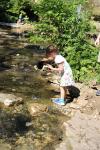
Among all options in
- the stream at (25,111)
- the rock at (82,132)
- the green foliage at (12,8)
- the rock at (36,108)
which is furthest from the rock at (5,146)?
the green foliage at (12,8)

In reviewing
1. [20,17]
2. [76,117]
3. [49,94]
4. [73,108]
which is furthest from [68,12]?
[20,17]

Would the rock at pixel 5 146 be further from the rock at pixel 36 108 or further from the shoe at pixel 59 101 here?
the shoe at pixel 59 101

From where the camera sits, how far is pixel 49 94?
10.9m

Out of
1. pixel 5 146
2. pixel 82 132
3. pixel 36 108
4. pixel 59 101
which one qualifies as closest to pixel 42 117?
pixel 36 108

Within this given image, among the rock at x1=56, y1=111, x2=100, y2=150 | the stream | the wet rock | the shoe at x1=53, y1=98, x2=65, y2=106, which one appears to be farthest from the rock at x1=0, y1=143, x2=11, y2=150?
the shoe at x1=53, y1=98, x2=65, y2=106

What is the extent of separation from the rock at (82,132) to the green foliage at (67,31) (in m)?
3.74

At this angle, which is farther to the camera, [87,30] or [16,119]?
[87,30]

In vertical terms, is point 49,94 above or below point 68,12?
below

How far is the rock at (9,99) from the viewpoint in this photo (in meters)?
9.55

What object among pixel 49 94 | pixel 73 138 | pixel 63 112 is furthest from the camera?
pixel 49 94

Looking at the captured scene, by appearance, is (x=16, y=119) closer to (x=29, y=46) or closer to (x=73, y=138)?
(x=73, y=138)

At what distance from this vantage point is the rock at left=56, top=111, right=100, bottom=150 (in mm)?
7289

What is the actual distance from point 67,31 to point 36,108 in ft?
14.4

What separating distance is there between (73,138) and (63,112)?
199 cm
